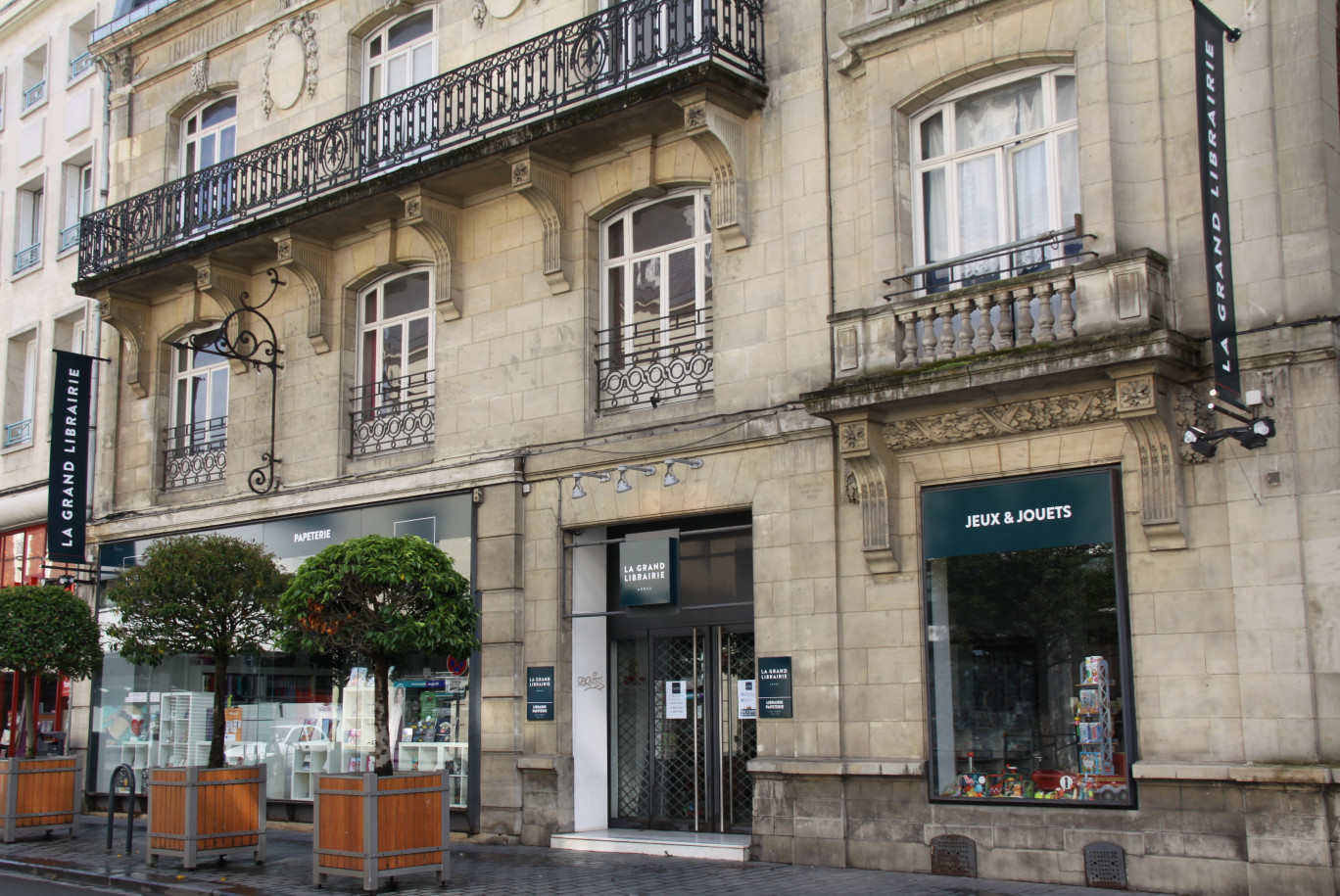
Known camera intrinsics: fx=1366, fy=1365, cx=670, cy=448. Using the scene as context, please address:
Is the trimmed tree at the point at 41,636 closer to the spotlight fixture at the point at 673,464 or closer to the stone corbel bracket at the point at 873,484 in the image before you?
the spotlight fixture at the point at 673,464

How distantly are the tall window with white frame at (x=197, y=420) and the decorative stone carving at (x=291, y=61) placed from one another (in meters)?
3.81

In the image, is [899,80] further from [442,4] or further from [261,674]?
[261,674]

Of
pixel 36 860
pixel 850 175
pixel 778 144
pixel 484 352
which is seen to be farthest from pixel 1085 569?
pixel 36 860

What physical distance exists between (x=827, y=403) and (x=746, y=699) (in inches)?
143

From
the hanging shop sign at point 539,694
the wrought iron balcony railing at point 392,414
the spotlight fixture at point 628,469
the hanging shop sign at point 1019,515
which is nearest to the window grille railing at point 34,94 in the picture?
the wrought iron balcony railing at point 392,414

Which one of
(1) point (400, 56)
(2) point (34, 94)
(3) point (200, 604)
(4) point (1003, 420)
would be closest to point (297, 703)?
(3) point (200, 604)

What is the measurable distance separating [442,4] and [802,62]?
A: 237 inches

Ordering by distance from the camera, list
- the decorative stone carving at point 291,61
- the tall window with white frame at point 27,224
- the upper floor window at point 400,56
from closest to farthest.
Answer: the upper floor window at point 400,56 → the decorative stone carving at point 291,61 → the tall window with white frame at point 27,224

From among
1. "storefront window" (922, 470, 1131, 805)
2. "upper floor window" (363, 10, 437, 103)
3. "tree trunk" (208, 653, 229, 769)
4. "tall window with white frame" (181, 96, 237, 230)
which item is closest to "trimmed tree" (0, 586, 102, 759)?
"tree trunk" (208, 653, 229, 769)

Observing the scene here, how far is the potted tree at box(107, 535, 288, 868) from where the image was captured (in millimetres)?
13883

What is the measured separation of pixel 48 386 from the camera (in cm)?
2406

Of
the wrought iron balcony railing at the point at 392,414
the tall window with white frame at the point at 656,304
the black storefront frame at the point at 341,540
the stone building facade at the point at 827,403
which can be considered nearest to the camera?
the stone building facade at the point at 827,403

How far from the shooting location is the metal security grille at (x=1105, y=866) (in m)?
11.0

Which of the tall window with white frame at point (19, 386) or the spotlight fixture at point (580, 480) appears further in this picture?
the tall window with white frame at point (19, 386)
